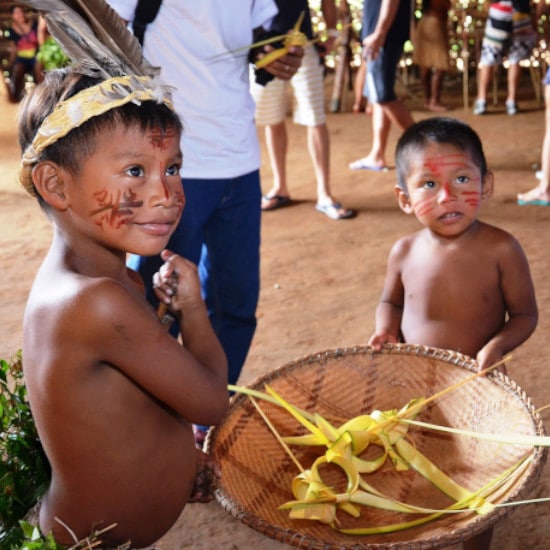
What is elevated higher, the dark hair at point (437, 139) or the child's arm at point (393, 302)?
the dark hair at point (437, 139)

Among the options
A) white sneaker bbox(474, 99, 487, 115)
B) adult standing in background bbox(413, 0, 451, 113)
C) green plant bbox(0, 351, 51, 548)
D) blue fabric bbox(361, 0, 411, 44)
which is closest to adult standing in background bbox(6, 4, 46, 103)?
adult standing in background bbox(413, 0, 451, 113)

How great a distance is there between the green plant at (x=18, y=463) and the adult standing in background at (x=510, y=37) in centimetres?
664

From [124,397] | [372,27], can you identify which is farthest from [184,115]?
[372,27]

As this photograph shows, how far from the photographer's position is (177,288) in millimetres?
1826

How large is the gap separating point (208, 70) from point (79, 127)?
1012mm

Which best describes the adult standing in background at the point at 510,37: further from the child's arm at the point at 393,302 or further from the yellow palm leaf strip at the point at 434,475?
the yellow palm leaf strip at the point at 434,475

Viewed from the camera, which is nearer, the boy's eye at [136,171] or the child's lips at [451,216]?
the boy's eye at [136,171]

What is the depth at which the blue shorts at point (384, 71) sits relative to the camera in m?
5.62

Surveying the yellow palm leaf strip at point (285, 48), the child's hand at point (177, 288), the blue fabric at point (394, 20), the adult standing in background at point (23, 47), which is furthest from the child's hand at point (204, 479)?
the adult standing in background at point (23, 47)

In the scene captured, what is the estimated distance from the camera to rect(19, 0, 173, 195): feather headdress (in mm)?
1590

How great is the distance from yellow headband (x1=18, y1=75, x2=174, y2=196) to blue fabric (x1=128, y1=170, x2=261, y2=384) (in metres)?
0.89

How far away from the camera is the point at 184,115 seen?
2562mm

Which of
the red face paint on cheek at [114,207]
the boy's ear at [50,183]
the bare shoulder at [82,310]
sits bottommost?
the bare shoulder at [82,310]

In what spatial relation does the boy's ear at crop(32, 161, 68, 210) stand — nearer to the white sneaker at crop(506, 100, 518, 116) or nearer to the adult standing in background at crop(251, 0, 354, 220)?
the adult standing in background at crop(251, 0, 354, 220)
